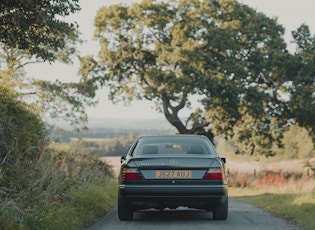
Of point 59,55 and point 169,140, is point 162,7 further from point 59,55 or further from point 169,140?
point 169,140

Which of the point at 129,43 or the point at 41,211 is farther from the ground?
the point at 129,43

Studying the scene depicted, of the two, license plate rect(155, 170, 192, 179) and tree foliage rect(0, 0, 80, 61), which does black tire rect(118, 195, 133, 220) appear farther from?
tree foliage rect(0, 0, 80, 61)

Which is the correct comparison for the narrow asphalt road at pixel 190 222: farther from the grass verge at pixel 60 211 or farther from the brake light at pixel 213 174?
the brake light at pixel 213 174

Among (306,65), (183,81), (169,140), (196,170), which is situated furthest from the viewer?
(306,65)

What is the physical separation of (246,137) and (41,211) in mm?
29095

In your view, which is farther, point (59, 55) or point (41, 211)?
Answer: point (59, 55)

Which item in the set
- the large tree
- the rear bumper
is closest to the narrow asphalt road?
the rear bumper

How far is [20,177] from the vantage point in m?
11.2

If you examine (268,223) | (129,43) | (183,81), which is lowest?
(268,223)

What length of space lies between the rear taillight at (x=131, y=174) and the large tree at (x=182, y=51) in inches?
979

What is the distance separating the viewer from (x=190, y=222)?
11320mm

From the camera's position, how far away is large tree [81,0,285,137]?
121 ft

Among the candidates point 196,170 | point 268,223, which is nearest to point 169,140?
point 196,170

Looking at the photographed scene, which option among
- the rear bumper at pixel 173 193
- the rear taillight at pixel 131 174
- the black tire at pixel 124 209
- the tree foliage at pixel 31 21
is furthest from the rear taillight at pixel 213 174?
the tree foliage at pixel 31 21
